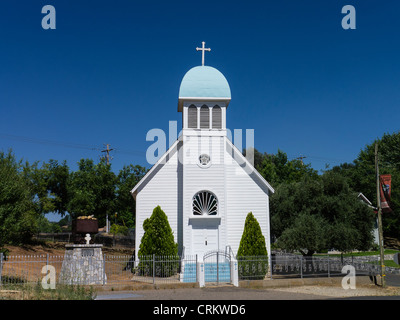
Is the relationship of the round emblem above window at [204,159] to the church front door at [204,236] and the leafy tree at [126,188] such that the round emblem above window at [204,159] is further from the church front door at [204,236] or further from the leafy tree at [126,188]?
the leafy tree at [126,188]

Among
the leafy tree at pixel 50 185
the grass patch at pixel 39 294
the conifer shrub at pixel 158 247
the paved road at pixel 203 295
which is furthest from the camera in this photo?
the leafy tree at pixel 50 185

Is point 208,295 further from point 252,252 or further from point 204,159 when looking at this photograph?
point 204,159

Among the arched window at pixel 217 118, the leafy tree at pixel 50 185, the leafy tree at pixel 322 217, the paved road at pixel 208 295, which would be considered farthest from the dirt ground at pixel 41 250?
the leafy tree at pixel 322 217

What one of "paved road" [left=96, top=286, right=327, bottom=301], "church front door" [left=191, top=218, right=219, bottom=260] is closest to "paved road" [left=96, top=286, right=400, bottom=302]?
"paved road" [left=96, top=286, right=327, bottom=301]

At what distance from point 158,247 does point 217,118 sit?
328 inches

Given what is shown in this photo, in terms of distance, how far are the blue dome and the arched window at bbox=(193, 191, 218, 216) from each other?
588 cm

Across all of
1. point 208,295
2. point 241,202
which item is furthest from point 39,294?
point 241,202

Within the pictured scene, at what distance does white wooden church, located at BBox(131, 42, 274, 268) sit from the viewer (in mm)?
21859

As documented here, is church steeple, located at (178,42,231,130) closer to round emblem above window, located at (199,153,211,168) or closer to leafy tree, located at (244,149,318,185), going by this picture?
round emblem above window, located at (199,153,211,168)

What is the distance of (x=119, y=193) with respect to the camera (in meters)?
40.7

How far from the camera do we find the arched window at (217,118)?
23219 millimetres

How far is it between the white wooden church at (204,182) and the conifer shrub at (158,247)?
80 centimetres
